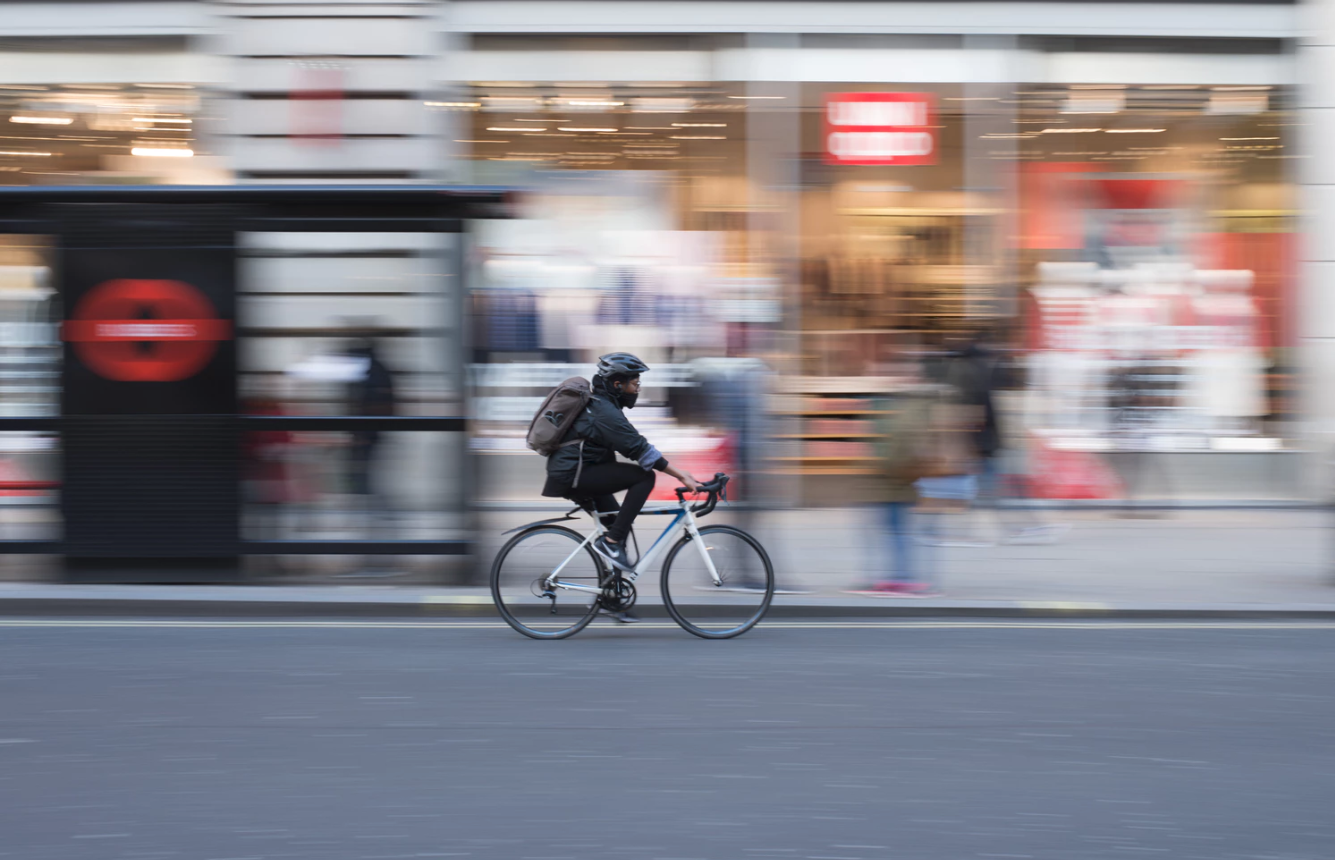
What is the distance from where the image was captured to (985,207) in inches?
509

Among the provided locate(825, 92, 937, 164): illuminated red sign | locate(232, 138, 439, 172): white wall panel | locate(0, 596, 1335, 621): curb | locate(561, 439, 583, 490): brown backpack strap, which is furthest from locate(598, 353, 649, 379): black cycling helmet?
locate(825, 92, 937, 164): illuminated red sign

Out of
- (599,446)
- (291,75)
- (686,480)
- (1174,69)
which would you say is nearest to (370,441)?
(599,446)

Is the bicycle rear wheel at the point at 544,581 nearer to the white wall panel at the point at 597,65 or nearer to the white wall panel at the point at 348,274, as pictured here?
the white wall panel at the point at 348,274

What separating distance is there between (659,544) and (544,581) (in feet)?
2.17

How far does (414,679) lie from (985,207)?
8.64 meters

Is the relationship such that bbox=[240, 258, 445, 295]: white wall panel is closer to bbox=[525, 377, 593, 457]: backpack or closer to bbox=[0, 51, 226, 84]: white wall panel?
bbox=[525, 377, 593, 457]: backpack

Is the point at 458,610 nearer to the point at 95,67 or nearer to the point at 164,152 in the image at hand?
the point at 164,152

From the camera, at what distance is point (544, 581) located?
726 centimetres

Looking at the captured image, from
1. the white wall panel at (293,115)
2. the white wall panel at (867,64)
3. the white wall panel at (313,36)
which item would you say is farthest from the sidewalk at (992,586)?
the white wall panel at (313,36)

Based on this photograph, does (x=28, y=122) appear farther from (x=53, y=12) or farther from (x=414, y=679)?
(x=414, y=679)

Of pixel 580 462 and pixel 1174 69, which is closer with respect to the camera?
pixel 580 462

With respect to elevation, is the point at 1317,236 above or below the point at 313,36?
below

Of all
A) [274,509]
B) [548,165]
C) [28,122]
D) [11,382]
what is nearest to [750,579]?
[274,509]

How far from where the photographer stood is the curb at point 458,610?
7.96 metres
